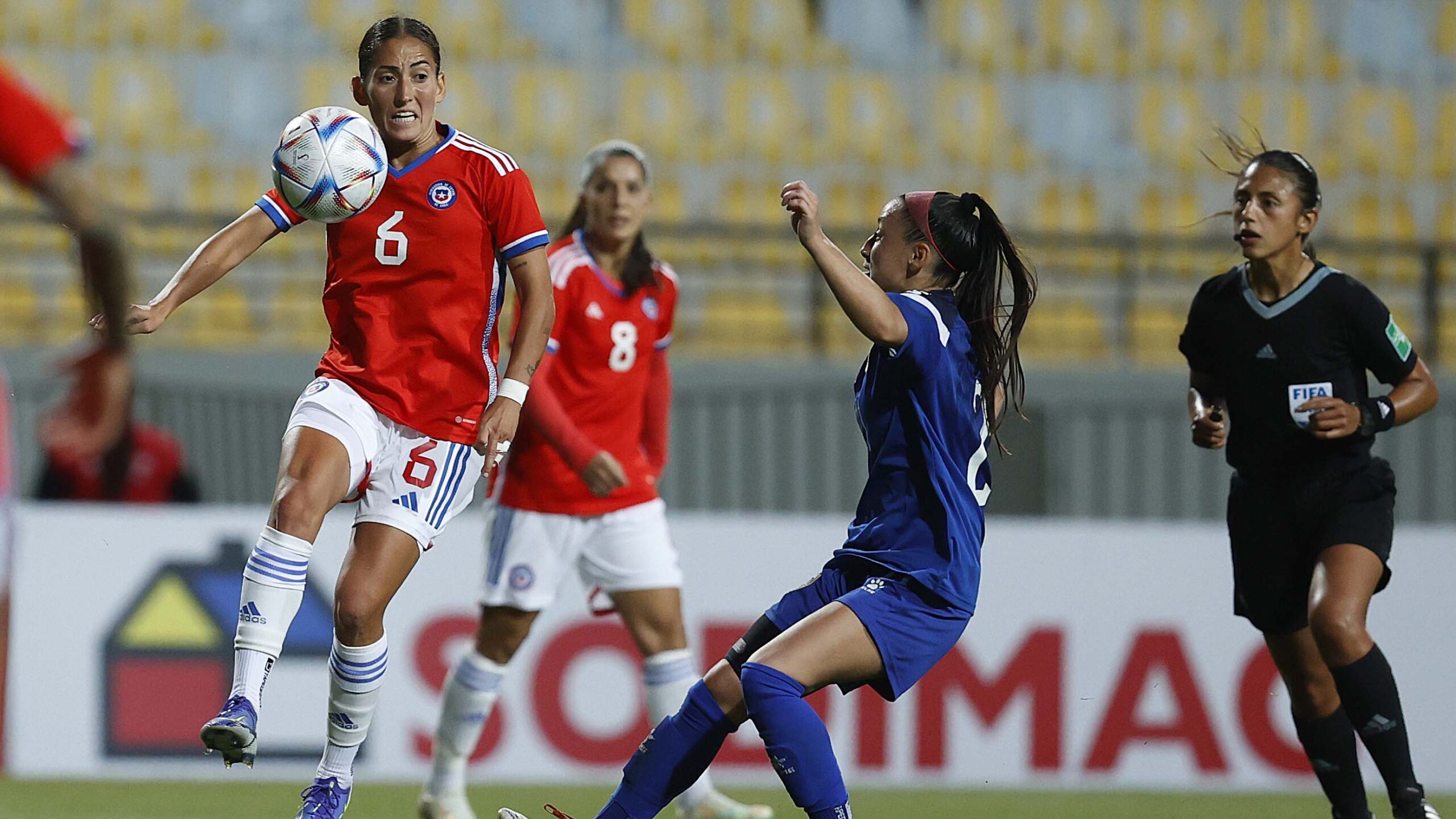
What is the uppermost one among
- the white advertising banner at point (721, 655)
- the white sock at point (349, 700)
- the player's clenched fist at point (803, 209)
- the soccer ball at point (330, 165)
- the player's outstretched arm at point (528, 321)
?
the soccer ball at point (330, 165)

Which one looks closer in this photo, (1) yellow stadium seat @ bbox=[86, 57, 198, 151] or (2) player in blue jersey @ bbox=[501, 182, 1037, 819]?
(2) player in blue jersey @ bbox=[501, 182, 1037, 819]

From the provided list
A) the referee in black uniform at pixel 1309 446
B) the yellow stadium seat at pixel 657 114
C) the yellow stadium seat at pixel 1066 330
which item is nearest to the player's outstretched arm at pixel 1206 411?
the referee in black uniform at pixel 1309 446

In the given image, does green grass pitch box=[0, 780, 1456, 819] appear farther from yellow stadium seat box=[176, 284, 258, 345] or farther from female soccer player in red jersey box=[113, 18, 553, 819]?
yellow stadium seat box=[176, 284, 258, 345]

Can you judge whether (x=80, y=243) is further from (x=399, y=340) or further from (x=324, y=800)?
(x=324, y=800)

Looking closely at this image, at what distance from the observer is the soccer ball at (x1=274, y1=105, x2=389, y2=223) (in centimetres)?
Answer: 457

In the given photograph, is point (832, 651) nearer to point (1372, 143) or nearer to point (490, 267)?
point (490, 267)

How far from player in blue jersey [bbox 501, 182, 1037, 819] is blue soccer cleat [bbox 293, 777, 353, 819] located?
49cm

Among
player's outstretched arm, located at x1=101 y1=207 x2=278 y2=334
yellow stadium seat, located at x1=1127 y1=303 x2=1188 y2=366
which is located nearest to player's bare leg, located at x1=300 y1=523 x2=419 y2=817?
player's outstretched arm, located at x1=101 y1=207 x2=278 y2=334

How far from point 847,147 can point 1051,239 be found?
191 cm

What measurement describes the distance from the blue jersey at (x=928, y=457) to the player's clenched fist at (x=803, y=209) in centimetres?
27

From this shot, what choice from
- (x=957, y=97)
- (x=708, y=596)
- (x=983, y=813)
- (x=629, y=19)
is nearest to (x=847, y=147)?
(x=957, y=97)

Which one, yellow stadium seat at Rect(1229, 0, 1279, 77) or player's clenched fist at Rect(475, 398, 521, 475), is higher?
yellow stadium seat at Rect(1229, 0, 1279, 77)

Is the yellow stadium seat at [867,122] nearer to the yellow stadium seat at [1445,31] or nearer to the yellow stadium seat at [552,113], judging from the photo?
the yellow stadium seat at [552,113]

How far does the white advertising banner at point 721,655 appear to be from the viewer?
8.02 metres
